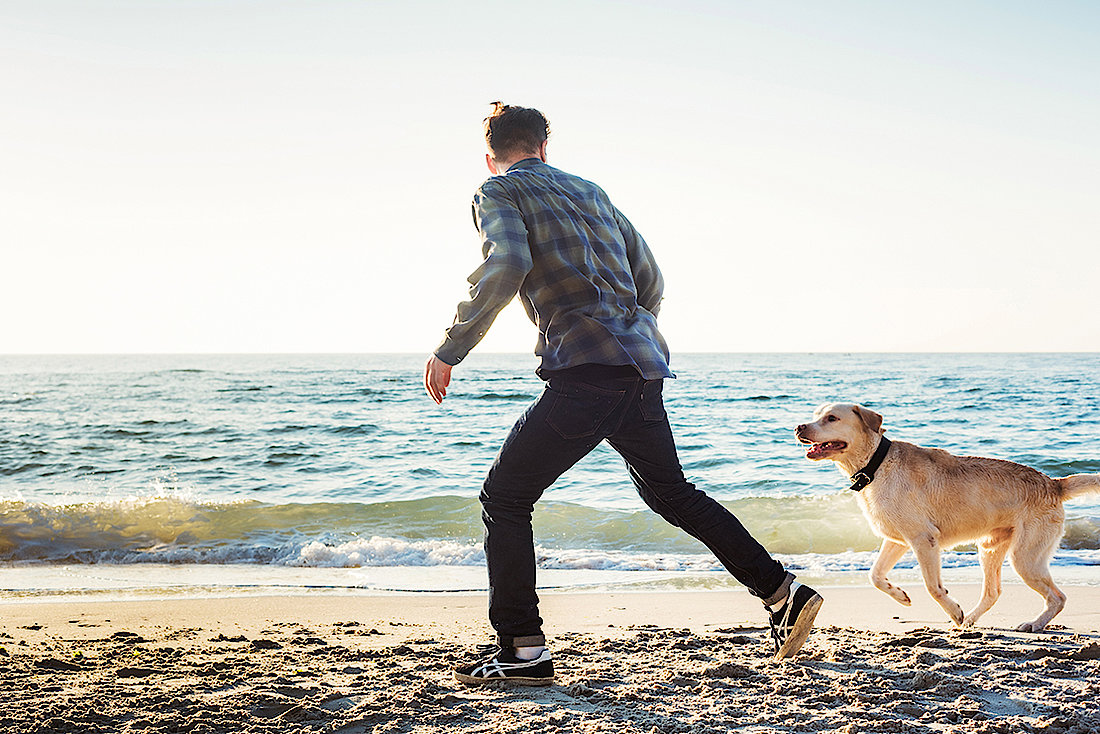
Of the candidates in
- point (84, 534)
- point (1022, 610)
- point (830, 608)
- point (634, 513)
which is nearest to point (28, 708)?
point (830, 608)

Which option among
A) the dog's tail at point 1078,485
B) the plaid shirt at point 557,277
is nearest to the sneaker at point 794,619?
the plaid shirt at point 557,277

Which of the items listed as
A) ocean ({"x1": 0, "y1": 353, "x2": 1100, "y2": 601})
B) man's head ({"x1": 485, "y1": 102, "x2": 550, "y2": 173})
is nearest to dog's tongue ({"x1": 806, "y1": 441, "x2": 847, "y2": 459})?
ocean ({"x1": 0, "y1": 353, "x2": 1100, "y2": 601})

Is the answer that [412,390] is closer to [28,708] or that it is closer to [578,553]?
[578,553]

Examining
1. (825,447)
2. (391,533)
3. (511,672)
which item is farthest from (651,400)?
(391,533)

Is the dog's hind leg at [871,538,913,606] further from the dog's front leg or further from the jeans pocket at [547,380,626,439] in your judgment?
the jeans pocket at [547,380,626,439]

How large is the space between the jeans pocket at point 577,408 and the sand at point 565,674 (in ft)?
3.11

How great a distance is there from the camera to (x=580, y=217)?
316cm

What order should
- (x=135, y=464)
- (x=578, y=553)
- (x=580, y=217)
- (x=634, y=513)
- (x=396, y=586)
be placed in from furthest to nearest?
(x=135, y=464) < (x=634, y=513) < (x=578, y=553) < (x=396, y=586) < (x=580, y=217)

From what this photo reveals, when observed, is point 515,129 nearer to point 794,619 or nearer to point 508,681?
point 508,681

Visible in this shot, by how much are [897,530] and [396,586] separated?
144 inches

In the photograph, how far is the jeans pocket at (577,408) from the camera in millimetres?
3033

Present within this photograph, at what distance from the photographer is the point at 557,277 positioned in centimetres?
309

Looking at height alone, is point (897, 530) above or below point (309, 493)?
above

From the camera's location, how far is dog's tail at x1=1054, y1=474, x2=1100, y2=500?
436 cm
